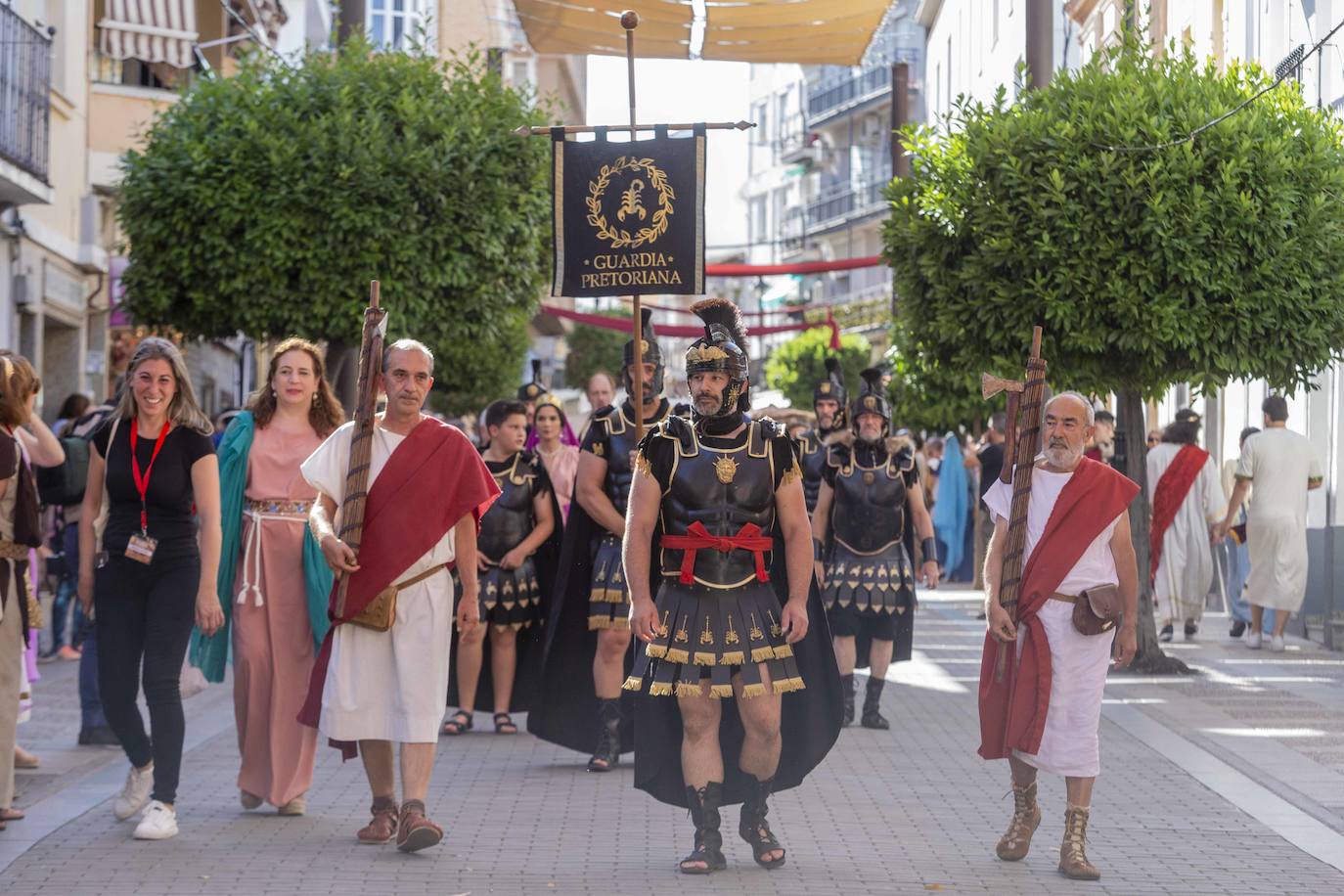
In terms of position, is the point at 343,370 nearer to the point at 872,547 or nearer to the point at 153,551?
the point at 872,547

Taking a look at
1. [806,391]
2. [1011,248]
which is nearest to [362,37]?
[1011,248]

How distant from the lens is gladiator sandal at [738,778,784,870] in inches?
296

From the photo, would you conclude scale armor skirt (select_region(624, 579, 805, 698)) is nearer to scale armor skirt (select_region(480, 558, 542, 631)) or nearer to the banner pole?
the banner pole

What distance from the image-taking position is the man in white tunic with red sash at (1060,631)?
7637mm

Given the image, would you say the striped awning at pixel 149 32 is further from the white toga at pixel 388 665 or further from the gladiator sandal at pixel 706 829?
the gladiator sandal at pixel 706 829

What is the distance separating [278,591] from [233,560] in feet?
0.71

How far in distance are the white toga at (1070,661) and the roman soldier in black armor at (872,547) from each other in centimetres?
422

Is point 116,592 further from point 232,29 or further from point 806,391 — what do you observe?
point 806,391

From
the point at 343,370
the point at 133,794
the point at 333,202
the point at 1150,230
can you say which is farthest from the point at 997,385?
the point at 343,370

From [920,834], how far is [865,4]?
14479 millimetres

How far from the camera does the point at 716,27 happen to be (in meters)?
21.2

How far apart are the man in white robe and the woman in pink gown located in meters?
9.85

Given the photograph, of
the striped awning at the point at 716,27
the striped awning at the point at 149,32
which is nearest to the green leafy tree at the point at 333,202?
the striped awning at the point at 716,27

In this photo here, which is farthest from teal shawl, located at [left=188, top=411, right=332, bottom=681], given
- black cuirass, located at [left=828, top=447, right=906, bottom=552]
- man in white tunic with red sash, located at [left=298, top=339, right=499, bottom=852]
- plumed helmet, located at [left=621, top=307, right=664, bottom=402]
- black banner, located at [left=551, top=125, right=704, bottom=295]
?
black cuirass, located at [left=828, top=447, right=906, bottom=552]
